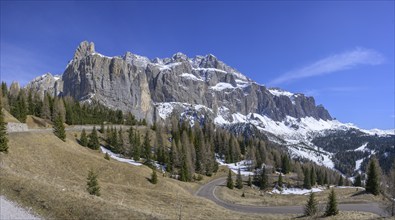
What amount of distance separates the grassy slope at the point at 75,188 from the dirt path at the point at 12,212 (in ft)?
2.16

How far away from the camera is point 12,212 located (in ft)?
64.2

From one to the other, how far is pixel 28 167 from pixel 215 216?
2435cm

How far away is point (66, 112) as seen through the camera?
124m

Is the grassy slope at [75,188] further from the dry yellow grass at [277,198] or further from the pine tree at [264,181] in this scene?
the pine tree at [264,181]

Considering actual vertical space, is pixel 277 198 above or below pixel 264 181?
below

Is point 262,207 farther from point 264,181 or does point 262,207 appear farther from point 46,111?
point 46,111

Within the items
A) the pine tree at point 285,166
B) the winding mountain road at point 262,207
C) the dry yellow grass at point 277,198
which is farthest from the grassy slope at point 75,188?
the pine tree at point 285,166

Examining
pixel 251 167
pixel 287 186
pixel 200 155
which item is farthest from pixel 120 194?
pixel 251 167

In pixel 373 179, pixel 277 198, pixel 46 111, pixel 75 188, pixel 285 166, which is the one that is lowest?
pixel 277 198

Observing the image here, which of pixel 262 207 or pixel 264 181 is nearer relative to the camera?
pixel 262 207

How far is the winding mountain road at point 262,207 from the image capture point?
51294 millimetres

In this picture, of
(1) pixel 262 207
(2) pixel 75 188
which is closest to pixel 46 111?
(1) pixel 262 207

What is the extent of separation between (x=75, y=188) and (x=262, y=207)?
123 feet

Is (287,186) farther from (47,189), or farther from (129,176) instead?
(47,189)
